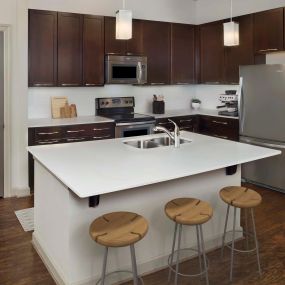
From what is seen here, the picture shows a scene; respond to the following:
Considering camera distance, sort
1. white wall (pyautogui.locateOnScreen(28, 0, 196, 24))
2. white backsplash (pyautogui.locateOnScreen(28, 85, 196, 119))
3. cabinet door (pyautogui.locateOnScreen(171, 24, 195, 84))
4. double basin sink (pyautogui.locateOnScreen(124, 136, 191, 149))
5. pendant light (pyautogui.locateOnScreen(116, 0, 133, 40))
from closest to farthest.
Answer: pendant light (pyautogui.locateOnScreen(116, 0, 133, 40)) → double basin sink (pyautogui.locateOnScreen(124, 136, 191, 149)) → white wall (pyautogui.locateOnScreen(28, 0, 196, 24)) → white backsplash (pyautogui.locateOnScreen(28, 85, 196, 119)) → cabinet door (pyautogui.locateOnScreen(171, 24, 195, 84))

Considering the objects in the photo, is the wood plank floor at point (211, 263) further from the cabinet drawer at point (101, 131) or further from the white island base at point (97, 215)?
the cabinet drawer at point (101, 131)

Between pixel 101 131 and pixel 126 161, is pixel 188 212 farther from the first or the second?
pixel 101 131

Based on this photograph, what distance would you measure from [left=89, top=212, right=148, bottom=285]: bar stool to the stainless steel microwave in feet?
10.4

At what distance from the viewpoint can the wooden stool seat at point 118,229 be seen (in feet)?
6.63

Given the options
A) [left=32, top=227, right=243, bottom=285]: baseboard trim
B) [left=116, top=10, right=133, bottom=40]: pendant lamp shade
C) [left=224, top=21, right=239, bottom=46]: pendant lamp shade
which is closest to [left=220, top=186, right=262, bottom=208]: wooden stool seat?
[left=32, top=227, right=243, bottom=285]: baseboard trim

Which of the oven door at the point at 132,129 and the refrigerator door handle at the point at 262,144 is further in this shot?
the oven door at the point at 132,129

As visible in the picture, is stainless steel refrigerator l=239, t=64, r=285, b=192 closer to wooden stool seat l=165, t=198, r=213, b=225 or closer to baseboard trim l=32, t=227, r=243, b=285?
baseboard trim l=32, t=227, r=243, b=285

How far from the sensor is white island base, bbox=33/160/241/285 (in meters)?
2.45

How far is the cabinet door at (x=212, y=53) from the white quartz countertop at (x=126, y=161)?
8.55 ft

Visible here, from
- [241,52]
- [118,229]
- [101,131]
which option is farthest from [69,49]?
[118,229]

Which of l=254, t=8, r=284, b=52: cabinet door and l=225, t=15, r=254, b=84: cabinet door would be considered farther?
l=225, t=15, r=254, b=84: cabinet door

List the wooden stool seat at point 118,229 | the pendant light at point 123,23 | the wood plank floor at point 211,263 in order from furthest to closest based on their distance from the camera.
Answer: the pendant light at point 123,23
the wood plank floor at point 211,263
the wooden stool seat at point 118,229

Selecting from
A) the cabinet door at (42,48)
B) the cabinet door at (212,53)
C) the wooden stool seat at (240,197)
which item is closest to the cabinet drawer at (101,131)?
the cabinet door at (42,48)

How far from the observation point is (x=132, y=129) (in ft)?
16.6
